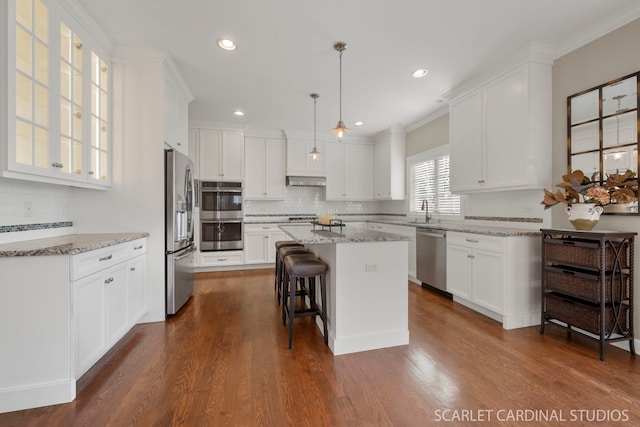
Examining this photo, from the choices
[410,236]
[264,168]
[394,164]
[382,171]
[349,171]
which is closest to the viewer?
[410,236]

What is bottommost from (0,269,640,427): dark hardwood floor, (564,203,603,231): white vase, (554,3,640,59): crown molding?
(0,269,640,427): dark hardwood floor

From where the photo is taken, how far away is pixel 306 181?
5.73 meters

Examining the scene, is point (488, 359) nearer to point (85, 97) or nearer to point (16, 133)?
point (16, 133)

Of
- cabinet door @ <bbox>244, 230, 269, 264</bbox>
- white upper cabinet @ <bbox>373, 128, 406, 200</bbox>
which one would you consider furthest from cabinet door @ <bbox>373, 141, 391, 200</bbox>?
cabinet door @ <bbox>244, 230, 269, 264</bbox>

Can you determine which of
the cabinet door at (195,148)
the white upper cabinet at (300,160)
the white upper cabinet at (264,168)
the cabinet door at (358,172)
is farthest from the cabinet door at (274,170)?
the cabinet door at (358,172)

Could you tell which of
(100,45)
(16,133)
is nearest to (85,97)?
(100,45)

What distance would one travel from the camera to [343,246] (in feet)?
7.66

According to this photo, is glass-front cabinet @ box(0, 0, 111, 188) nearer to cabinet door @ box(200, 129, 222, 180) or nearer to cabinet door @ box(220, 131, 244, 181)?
cabinet door @ box(200, 129, 222, 180)

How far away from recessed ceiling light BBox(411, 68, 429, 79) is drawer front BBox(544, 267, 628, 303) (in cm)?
241

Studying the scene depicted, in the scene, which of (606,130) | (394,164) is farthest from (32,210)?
(394,164)

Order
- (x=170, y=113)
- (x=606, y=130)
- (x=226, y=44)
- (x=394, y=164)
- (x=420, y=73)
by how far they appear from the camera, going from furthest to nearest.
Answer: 1. (x=394, y=164)
2. (x=420, y=73)
3. (x=170, y=113)
4. (x=226, y=44)
5. (x=606, y=130)

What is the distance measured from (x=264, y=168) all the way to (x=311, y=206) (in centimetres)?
129

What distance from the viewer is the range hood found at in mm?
5641

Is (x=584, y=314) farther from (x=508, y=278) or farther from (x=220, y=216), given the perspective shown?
(x=220, y=216)
